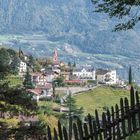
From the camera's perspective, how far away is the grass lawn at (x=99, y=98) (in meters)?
167

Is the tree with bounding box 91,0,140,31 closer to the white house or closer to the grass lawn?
the grass lawn

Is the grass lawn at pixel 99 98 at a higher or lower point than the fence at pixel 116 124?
lower

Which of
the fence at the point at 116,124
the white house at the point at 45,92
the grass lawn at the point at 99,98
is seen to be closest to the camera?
the fence at the point at 116,124

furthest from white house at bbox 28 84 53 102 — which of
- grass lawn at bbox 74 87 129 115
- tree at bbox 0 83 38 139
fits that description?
tree at bbox 0 83 38 139

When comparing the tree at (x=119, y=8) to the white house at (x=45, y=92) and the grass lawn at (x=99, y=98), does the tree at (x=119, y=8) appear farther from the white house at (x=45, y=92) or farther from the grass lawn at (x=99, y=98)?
the white house at (x=45, y=92)

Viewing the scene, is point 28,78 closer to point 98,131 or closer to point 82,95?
point 82,95

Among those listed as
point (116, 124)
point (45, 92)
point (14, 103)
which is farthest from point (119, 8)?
point (45, 92)

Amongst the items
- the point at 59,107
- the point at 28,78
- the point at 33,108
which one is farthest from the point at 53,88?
the point at 33,108

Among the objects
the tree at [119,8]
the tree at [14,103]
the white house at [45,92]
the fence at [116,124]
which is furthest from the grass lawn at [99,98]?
the fence at [116,124]

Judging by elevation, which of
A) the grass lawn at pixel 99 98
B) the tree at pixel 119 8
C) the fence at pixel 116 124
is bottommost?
the grass lawn at pixel 99 98

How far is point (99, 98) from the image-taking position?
179 metres

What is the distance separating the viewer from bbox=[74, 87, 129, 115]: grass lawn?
167 meters

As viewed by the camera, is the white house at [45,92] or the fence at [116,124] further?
the white house at [45,92]

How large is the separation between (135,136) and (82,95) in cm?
16516
